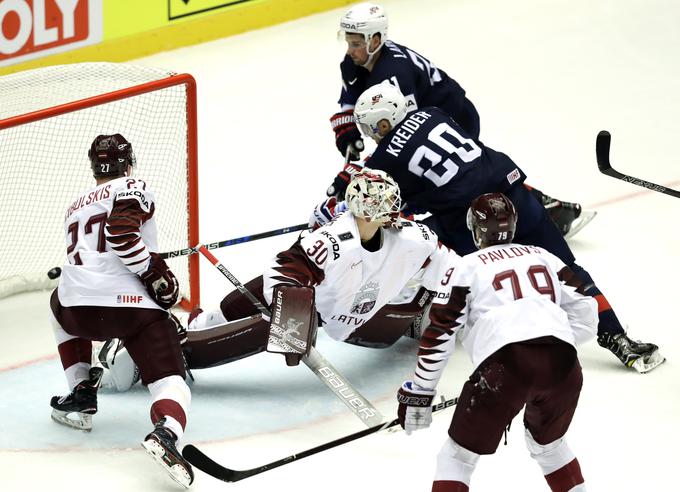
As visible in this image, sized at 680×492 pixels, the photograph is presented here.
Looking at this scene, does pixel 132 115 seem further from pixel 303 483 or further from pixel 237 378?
pixel 303 483

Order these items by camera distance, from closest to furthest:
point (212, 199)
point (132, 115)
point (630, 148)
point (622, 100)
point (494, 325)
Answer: point (494, 325), point (132, 115), point (212, 199), point (630, 148), point (622, 100)

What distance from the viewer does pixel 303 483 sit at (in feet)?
12.8

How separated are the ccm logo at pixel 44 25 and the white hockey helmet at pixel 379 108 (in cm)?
296

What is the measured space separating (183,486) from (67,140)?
2.58m

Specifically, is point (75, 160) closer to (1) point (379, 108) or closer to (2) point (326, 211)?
(2) point (326, 211)

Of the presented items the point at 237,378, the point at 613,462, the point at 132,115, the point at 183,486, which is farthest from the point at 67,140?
the point at 613,462

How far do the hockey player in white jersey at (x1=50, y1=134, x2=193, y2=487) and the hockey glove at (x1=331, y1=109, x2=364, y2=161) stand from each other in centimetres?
155

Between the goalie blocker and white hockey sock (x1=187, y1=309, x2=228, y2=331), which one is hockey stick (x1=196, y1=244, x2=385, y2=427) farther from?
white hockey sock (x1=187, y1=309, x2=228, y2=331)

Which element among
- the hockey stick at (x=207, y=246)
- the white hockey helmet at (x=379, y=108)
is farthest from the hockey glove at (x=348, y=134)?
the white hockey helmet at (x=379, y=108)

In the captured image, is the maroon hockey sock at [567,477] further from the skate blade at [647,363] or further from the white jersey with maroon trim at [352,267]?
the skate blade at [647,363]

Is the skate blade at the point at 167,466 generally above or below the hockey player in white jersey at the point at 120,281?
below

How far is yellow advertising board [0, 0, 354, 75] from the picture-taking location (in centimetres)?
700

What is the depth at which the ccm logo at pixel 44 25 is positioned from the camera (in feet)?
22.7

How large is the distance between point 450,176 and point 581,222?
1.56 m
